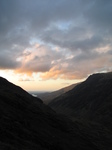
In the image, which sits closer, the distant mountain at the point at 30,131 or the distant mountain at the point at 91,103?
the distant mountain at the point at 30,131

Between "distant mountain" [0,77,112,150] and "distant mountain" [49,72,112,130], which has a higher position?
"distant mountain" [49,72,112,130]

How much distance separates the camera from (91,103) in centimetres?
10869

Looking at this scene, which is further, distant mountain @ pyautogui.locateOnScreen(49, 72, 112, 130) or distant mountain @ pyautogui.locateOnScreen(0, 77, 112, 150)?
distant mountain @ pyautogui.locateOnScreen(49, 72, 112, 130)

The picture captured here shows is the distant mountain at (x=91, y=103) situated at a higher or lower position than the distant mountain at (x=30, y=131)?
higher

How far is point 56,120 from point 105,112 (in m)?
49.0

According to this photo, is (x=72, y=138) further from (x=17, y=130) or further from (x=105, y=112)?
(x=105, y=112)

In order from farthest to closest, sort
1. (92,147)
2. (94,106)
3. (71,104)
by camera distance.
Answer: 1. (71,104)
2. (94,106)
3. (92,147)

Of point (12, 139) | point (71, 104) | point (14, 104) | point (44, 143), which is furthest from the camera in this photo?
point (71, 104)

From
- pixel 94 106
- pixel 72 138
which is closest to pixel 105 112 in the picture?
pixel 94 106

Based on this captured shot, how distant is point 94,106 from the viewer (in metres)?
104

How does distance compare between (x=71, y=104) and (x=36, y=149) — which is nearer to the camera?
(x=36, y=149)

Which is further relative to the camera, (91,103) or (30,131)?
(91,103)

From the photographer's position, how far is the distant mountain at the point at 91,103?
90.8 meters

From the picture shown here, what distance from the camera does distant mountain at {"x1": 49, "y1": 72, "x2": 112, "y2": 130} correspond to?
3575 inches
